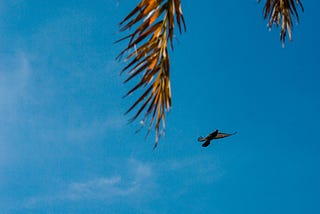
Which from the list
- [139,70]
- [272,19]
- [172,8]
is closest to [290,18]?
[272,19]

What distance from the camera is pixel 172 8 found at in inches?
156

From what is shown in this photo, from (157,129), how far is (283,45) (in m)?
2.41

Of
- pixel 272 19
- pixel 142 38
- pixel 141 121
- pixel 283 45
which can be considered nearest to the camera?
pixel 141 121

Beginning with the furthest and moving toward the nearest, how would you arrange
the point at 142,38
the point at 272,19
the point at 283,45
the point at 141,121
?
1. the point at 272,19
2. the point at 283,45
3. the point at 142,38
4. the point at 141,121

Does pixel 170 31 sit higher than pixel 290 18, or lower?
lower

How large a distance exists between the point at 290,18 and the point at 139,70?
2.76 m

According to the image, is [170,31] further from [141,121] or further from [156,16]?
[141,121]

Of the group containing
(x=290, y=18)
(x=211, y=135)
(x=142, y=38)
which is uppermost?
(x=290, y=18)

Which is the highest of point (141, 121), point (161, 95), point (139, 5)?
point (139, 5)

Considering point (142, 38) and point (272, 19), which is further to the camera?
point (272, 19)

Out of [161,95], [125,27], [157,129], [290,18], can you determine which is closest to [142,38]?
[125,27]

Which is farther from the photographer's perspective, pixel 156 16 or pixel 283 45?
pixel 283 45

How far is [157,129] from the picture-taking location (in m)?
3.82

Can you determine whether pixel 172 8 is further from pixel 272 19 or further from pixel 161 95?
pixel 272 19
